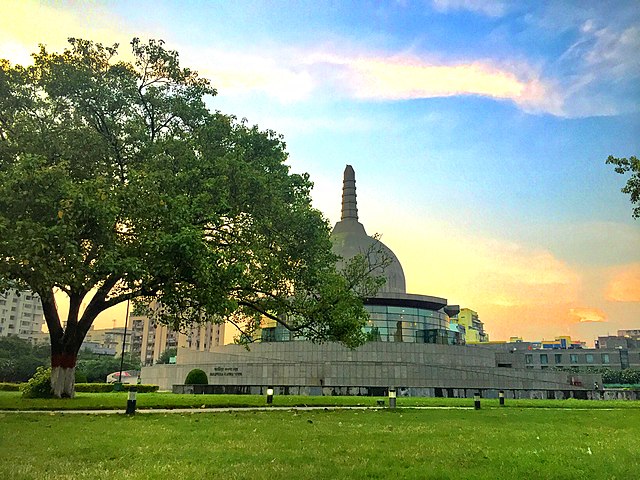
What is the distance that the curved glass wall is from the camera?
195 ft

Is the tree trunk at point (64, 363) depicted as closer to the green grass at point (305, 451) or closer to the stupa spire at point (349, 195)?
the green grass at point (305, 451)

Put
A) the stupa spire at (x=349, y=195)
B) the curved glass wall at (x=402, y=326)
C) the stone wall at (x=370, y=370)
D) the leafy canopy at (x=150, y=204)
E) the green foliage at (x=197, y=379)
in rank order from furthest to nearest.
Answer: the stupa spire at (x=349, y=195)
the curved glass wall at (x=402, y=326)
the stone wall at (x=370, y=370)
the green foliage at (x=197, y=379)
the leafy canopy at (x=150, y=204)

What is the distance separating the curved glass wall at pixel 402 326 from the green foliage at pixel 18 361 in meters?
54.8

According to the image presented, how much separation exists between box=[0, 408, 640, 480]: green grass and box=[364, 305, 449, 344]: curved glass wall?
147 ft

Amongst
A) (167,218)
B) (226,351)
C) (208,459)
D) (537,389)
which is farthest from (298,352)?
(208,459)

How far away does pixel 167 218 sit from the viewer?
71.3ft

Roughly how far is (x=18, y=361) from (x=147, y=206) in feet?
252

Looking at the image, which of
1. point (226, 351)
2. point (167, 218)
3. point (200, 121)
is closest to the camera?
point (167, 218)

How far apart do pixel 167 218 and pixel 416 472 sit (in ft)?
53.6

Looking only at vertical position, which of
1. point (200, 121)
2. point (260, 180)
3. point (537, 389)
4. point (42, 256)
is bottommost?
point (537, 389)

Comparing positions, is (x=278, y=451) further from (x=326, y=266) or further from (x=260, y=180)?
(x=326, y=266)

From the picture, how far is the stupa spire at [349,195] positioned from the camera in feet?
260

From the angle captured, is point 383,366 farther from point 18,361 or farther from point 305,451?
point 18,361

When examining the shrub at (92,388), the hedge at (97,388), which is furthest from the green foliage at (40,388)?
the hedge at (97,388)
